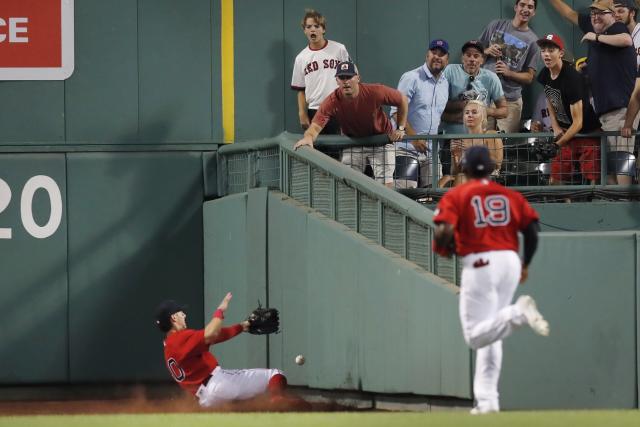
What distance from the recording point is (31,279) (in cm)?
1570

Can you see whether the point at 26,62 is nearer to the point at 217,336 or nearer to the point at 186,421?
the point at 217,336

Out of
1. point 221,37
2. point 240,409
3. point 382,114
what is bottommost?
point 240,409

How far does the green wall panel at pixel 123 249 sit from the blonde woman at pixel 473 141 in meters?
3.55

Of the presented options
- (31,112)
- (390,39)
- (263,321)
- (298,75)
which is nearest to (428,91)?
(298,75)

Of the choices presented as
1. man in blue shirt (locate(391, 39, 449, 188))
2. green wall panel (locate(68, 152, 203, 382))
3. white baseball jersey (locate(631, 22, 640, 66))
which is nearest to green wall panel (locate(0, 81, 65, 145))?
green wall panel (locate(68, 152, 203, 382))

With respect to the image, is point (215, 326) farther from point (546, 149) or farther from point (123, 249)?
point (123, 249)

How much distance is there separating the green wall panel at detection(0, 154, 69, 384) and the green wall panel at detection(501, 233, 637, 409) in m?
6.02

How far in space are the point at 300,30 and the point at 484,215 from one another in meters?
7.15

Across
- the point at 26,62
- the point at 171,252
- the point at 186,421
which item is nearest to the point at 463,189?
the point at 186,421

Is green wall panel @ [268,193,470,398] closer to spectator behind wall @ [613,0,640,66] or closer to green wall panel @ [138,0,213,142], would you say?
green wall panel @ [138,0,213,142]

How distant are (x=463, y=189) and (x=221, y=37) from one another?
7.28 metres

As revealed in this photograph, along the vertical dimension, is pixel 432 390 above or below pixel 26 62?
below

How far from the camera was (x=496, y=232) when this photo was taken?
362 inches

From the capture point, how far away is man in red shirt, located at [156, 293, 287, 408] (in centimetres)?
1241
